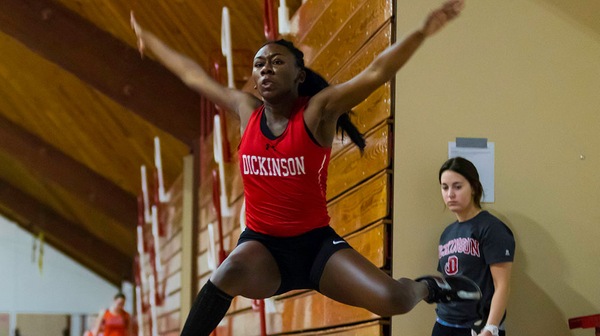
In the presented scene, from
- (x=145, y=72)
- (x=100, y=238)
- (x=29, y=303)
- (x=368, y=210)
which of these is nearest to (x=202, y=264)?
(x=145, y=72)

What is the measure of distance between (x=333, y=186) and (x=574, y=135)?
128 centimetres

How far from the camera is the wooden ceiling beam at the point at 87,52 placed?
314 inches

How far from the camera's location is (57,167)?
38.2 ft

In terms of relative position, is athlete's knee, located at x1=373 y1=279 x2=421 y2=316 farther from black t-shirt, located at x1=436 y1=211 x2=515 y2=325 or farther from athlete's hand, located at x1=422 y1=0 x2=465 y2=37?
athlete's hand, located at x1=422 y1=0 x2=465 y2=37

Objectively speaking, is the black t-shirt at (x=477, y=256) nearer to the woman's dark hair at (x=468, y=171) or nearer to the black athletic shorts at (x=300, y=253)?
the woman's dark hair at (x=468, y=171)

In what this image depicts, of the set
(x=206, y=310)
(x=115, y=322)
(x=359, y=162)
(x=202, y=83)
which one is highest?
(x=202, y=83)

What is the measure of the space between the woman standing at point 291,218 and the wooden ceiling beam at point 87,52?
16.5ft

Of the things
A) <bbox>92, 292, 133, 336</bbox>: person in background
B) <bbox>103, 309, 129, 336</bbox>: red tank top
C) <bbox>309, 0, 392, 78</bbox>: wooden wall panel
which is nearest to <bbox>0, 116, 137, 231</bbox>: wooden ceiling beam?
<bbox>92, 292, 133, 336</bbox>: person in background

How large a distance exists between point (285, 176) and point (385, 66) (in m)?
0.54

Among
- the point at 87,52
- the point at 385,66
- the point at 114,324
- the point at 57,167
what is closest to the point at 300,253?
the point at 385,66

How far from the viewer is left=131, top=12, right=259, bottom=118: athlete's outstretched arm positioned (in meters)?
3.35

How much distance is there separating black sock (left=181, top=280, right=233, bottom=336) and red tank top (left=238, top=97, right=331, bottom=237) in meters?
0.32

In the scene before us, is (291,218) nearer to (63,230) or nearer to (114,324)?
(114,324)

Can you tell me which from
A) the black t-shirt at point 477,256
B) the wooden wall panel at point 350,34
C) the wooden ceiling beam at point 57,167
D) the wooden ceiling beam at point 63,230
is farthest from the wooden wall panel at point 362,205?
the wooden ceiling beam at point 63,230
